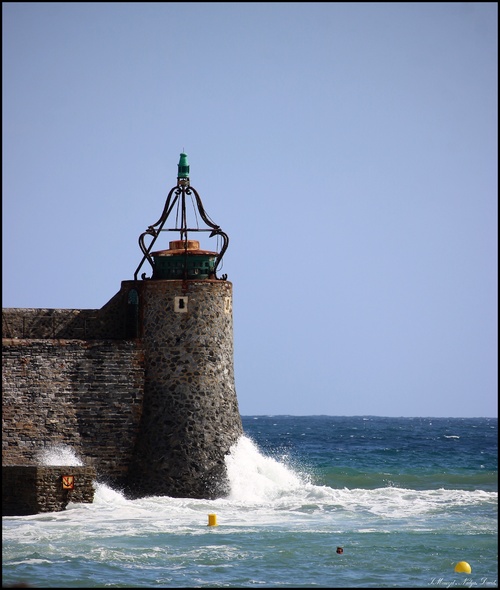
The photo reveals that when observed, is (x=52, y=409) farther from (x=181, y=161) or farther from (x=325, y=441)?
(x=325, y=441)

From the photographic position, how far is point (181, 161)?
3419 cm

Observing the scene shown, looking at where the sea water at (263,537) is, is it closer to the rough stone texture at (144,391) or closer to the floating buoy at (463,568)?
the floating buoy at (463,568)

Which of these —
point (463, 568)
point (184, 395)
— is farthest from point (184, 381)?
point (463, 568)

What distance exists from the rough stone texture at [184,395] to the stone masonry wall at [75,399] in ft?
1.28

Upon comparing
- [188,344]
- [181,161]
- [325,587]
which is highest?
[181,161]

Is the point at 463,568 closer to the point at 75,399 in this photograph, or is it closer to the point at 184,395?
the point at 184,395

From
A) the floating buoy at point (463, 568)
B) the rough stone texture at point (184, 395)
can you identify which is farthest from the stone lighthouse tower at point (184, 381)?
the floating buoy at point (463, 568)

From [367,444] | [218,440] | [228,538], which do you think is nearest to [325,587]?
[228,538]

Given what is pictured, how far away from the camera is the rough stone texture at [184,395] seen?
104ft

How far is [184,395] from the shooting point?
105ft

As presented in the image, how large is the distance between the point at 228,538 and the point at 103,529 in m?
2.56

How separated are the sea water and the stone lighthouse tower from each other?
23.3 inches

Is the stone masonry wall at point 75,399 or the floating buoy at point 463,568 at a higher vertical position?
the stone masonry wall at point 75,399

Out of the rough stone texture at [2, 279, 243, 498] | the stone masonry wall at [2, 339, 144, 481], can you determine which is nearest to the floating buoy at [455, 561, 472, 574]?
the rough stone texture at [2, 279, 243, 498]
